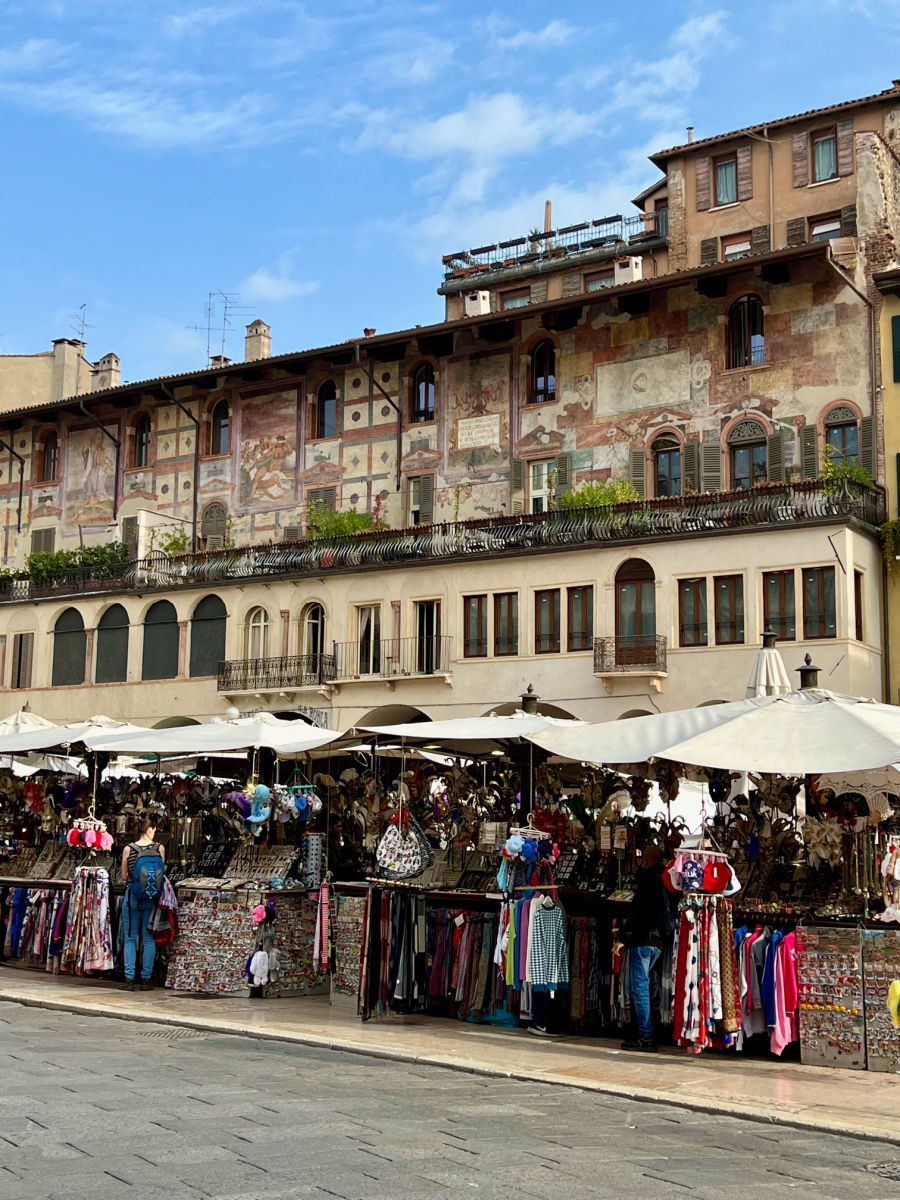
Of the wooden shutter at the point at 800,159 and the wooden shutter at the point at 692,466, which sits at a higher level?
the wooden shutter at the point at 800,159

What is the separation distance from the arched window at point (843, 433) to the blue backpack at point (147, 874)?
2022 centimetres

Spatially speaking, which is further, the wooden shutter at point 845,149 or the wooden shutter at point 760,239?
the wooden shutter at point 760,239

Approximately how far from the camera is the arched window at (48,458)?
1660 inches

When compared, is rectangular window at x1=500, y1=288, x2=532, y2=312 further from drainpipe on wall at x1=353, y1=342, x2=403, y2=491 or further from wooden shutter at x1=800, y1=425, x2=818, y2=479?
wooden shutter at x1=800, y1=425, x2=818, y2=479

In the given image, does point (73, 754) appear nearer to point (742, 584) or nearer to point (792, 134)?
point (742, 584)

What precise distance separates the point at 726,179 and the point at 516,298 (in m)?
8.73

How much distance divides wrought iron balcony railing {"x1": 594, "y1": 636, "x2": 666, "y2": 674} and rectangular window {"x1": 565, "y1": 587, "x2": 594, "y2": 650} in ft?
1.38

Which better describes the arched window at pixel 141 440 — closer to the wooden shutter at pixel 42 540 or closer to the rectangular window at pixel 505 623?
the wooden shutter at pixel 42 540

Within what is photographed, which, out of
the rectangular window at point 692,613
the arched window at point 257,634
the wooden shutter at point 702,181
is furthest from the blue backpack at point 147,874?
the wooden shutter at point 702,181

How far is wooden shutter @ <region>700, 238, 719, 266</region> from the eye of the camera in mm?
36219

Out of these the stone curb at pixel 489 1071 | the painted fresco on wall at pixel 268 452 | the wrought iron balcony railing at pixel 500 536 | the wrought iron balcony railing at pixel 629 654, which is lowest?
the stone curb at pixel 489 1071

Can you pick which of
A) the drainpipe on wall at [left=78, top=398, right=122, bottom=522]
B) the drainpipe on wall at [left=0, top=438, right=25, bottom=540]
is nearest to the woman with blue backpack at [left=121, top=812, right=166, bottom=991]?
the drainpipe on wall at [left=78, top=398, right=122, bottom=522]

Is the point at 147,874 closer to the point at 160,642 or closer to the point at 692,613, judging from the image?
the point at 692,613

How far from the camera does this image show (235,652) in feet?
115
